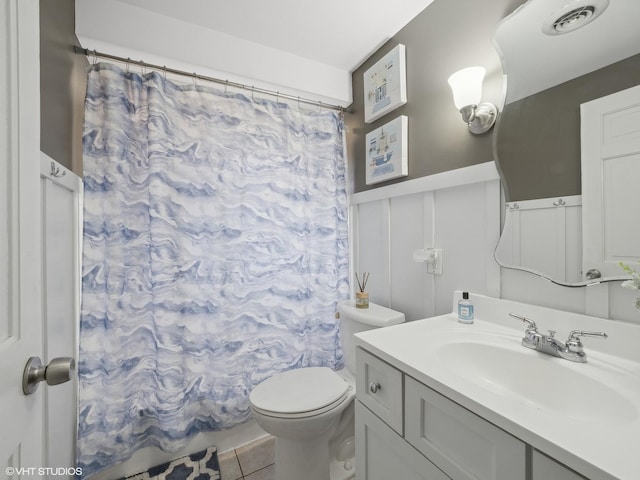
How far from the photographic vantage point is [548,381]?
81 cm

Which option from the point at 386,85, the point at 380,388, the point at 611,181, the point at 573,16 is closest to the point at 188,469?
the point at 380,388

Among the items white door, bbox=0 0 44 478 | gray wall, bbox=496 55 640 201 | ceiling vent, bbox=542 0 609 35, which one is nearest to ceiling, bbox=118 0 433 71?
ceiling vent, bbox=542 0 609 35

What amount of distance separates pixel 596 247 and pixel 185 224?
5.65 feet

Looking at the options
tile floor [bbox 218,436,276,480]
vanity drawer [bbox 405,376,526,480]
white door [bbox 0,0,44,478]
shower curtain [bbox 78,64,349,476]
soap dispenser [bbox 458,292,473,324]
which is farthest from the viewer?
tile floor [bbox 218,436,276,480]

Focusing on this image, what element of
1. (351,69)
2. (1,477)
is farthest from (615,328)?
(351,69)

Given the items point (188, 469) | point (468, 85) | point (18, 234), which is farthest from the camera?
point (188, 469)

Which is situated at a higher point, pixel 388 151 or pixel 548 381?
pixel 388 151

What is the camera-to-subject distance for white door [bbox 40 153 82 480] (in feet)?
3.39

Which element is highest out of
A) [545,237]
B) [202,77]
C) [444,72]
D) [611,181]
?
[202,77]

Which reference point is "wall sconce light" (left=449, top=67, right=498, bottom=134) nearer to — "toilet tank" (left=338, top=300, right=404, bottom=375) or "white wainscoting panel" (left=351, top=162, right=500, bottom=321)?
"white wainscoting panel" (left=351, top=162, right=500, bottom=321)

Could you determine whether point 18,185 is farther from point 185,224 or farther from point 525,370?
point 525,370

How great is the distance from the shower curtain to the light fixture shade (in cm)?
90

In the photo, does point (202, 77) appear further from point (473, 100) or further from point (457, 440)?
point (457, 440)

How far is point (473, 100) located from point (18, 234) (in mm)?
1443
